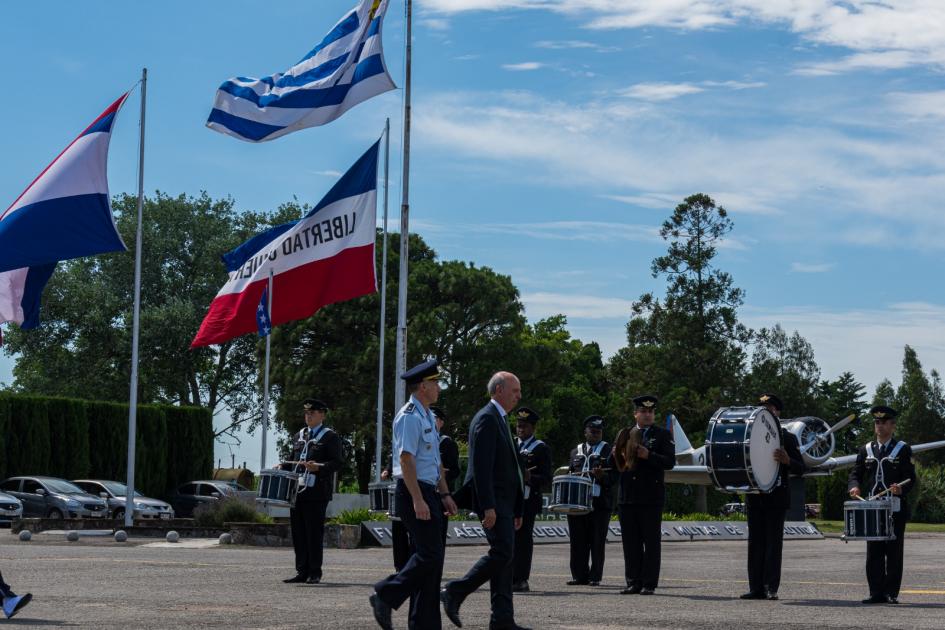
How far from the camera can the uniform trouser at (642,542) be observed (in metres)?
13.8

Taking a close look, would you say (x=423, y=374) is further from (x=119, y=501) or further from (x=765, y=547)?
(x=119, y=501)

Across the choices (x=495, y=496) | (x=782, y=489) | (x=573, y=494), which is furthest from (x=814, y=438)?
(x=495, y=496)

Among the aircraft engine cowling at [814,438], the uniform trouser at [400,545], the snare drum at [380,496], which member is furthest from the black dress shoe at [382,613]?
the aircraft engine cowling at [814,438]

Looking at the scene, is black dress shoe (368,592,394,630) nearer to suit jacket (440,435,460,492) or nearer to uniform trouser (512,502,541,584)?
suit jacket (440,435,460,492)

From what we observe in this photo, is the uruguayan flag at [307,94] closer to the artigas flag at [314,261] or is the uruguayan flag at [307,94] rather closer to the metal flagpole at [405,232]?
the metal flagpole at [405,232]

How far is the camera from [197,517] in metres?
29.6

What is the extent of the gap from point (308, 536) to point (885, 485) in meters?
6.08

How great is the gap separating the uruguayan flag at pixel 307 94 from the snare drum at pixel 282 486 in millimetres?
9506

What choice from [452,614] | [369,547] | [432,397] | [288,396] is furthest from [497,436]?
[288,396]

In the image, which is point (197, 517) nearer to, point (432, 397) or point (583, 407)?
point (432, 397)

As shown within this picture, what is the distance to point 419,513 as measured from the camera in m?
9.11

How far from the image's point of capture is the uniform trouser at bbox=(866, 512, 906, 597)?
12.8m

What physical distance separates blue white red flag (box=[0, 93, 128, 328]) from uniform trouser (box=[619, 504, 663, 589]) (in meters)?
12.0

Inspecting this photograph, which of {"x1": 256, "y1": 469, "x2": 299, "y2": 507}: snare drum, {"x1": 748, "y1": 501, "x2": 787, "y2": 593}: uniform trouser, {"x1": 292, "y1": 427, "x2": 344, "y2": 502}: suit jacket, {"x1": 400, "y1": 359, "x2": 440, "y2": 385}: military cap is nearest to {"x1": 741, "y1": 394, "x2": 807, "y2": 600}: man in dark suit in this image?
{"x1": 748, "y1": 501, "x2": 787, "y2": 593}: uniform trouser
